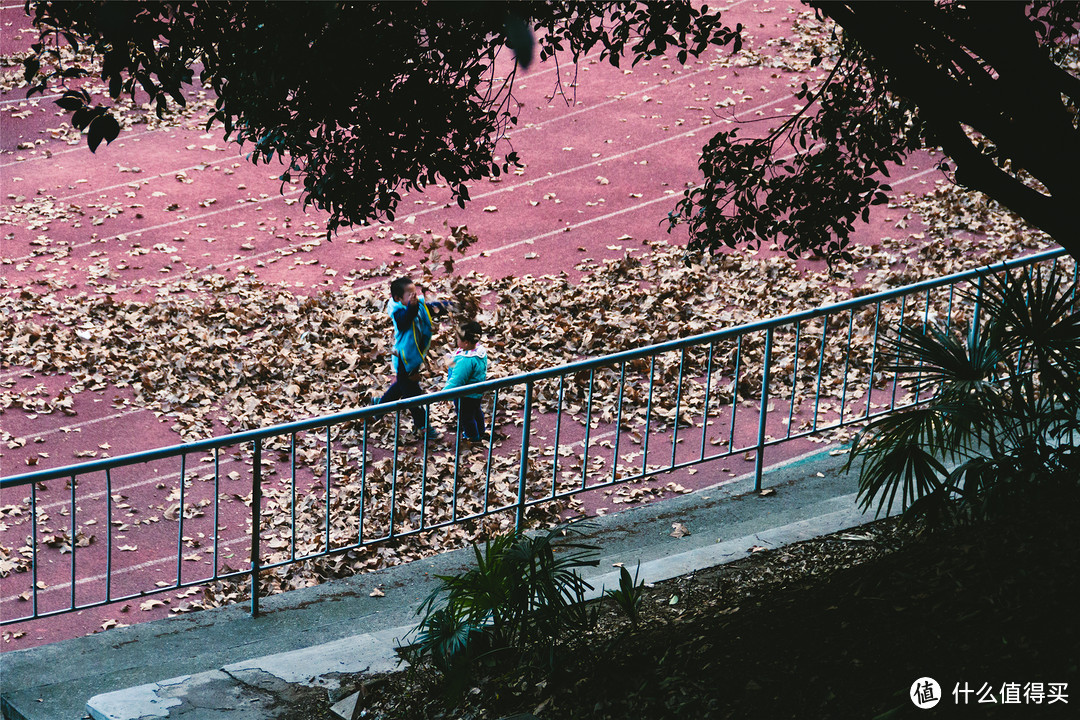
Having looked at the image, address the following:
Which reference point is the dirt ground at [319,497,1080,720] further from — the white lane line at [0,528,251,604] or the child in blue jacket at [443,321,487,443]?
the child in blue jacket at [443,321,487,443]

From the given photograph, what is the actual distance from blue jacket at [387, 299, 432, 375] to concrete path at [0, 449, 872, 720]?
309cm

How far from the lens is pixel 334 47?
5.11 metres

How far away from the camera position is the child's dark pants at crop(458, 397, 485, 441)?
9320 millimetres

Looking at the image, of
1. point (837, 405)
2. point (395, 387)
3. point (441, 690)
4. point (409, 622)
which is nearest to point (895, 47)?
point (441, 690)

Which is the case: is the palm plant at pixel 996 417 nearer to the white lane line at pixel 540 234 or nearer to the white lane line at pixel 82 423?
the white lane line at pixel 82 423

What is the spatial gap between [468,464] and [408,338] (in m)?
1.47

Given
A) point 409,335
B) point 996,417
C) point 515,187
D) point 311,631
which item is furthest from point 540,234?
Result: point 996,417

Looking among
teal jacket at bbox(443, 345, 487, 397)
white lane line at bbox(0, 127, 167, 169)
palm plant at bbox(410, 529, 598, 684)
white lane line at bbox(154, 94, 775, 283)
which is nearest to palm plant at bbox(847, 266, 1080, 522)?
palm plant at bbox(410, 529, 598, 684)

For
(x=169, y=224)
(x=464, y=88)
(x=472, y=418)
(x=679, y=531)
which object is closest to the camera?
(x=464, y=88)

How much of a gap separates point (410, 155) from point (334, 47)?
122 cm

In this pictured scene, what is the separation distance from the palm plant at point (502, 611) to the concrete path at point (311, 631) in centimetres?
74

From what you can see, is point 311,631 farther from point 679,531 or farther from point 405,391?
point 405,391

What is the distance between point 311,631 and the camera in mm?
6266

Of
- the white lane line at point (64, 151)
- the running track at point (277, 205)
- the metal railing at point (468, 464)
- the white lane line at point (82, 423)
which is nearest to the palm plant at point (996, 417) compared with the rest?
the metal railing at point (468, 464)
